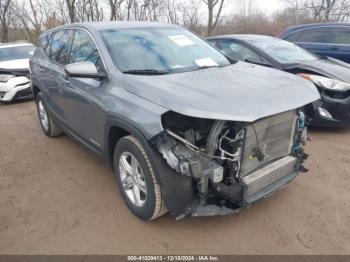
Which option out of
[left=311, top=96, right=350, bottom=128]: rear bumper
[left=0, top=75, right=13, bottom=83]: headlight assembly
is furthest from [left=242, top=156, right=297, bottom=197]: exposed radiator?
[left=0, top=75, right=13, bottom=83]: headlight assembly

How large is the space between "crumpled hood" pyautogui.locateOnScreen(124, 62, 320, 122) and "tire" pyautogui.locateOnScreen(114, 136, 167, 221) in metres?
0.46

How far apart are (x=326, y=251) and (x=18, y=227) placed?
269cm

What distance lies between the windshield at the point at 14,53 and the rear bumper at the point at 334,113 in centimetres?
793

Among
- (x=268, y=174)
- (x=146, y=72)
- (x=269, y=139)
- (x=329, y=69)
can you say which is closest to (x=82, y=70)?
(x=146, y=72)

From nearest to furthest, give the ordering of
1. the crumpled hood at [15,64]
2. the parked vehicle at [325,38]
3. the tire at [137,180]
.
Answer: the tire at [137,180] < the parked vehicle at [325,38] < the crumpled hood at [15,64]

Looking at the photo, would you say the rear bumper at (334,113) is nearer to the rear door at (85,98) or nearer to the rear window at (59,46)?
the rear door at (85,98)

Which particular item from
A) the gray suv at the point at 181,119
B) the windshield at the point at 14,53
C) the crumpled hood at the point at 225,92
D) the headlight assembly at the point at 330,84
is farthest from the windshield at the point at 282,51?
the windshield at the point at 14,53

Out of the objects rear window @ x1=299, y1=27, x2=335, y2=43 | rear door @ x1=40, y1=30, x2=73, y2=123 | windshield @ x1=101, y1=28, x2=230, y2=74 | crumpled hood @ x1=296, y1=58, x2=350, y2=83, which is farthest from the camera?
rear window @ x1=299, y1=27, x2=335, y2=43

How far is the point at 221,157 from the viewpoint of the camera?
7.77 feet

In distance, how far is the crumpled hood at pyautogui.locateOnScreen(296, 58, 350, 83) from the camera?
15.4 ft

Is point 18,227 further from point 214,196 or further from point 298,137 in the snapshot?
point 298,137

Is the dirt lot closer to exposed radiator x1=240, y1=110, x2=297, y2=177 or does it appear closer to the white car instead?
exposed radiator x1=240, y1=110, x2=297, y2=177

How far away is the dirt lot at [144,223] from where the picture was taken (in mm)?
2570

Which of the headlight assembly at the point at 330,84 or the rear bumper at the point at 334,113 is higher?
the headlight assembly at the point at 330,84
